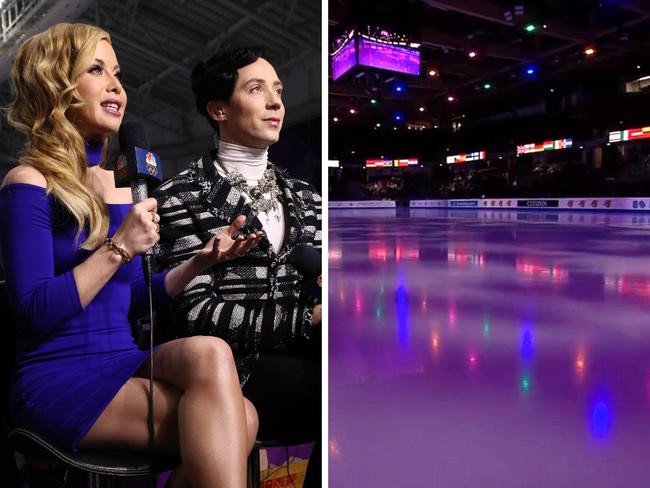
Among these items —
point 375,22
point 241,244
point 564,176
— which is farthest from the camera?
point 564,176

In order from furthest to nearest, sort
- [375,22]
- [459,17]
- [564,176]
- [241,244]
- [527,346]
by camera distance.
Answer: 1. [564,176]
2. [459,17]
3. [375,22]
4. [527,346]
5. [241,244]

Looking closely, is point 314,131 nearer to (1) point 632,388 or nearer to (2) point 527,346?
(1) point 632,388

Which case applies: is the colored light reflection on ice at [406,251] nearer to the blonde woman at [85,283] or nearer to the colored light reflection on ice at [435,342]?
the colored light reflection on ice at [435,342]

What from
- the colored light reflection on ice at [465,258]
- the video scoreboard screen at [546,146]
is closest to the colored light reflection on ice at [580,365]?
the colored light reflection on ice at [465,258]

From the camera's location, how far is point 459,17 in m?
11.7

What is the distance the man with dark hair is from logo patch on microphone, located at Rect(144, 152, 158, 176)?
8 cm

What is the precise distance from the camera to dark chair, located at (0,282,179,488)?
81cm

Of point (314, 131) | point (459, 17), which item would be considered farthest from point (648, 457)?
point (459, 17)

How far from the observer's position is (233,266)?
91 cm

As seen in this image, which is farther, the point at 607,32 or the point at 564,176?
the point at 564,176

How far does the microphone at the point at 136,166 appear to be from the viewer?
0.76 meters

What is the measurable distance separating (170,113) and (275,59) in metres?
0.19

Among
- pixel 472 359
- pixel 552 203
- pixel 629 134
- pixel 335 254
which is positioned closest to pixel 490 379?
pixel 472 359

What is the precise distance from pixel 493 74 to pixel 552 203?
14.9ft
